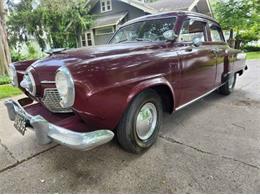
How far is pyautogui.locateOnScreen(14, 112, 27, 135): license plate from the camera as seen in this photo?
7.32 ft

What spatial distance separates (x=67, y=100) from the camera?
70.5 inches

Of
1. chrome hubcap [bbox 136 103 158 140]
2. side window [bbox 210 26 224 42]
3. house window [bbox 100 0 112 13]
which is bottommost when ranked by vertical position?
chrome hubcap [bbox 136 103 158 140]

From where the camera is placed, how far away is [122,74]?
80.1 inches

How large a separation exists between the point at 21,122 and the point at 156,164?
154 cm

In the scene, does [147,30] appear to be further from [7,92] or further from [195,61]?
[7,92]

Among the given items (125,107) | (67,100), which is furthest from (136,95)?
(67,100)

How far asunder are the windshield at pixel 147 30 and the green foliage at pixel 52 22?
14.9 meters

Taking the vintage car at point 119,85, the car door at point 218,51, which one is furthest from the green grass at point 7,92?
the car door at point 218,51

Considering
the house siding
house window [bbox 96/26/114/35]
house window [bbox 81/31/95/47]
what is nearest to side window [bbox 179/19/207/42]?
the house siding

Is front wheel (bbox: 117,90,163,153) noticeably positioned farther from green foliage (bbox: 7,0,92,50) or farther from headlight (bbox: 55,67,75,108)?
green foliage (bbox: 7,0,92,50)

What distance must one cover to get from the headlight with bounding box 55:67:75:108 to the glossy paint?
4 cm

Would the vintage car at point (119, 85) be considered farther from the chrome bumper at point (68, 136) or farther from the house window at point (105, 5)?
the house window at point (105, 5)

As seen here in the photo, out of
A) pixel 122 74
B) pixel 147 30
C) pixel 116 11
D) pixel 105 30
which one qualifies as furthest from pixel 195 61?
pixel 116 11

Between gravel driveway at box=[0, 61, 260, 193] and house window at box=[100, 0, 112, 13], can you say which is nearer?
gravel driveway at box=[0, 61, 260, 193]
